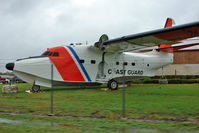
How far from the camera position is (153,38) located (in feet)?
47.6

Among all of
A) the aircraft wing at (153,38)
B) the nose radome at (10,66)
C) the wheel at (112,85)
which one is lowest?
the wheel at (112,85)

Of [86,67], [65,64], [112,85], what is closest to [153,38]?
[112,85]

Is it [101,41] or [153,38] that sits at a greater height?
[101,41]

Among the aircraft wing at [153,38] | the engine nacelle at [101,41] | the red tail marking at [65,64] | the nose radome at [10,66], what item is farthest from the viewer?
the engine nacelle at [101,41]

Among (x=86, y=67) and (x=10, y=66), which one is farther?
(x=86, y=67)

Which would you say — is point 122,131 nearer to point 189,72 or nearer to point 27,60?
point 27,60

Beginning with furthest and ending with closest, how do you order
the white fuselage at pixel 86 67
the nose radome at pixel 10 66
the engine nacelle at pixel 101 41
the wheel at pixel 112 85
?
the wheel at pixel 112 85 → the engine nacelle at pixel 101 41 → the white fuselage at pixel 86 67 → the nose radome at pixel 10 66

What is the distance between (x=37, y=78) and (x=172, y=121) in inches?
461

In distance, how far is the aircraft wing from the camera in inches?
486

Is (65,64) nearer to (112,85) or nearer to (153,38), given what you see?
(112,85)

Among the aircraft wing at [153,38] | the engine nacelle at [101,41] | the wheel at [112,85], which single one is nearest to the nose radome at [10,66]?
the engine nacelle at [101,41]

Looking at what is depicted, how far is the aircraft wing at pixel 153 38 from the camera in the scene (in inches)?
486

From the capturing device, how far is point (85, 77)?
55.9ft

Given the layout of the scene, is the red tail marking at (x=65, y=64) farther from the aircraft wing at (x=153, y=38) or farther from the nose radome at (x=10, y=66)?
the aircraft wing at (x=153, y=38)
